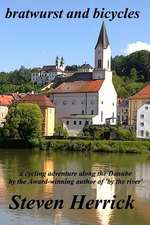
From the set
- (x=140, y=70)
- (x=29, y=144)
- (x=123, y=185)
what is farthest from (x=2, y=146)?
(x=140, y=70)

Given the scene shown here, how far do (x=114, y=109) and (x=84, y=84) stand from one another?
5633mm

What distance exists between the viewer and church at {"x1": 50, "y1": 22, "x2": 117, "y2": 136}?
81688mm

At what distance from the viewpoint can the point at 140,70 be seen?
5468 inches

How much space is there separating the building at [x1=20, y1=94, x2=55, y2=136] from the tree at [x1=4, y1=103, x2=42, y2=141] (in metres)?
10.4

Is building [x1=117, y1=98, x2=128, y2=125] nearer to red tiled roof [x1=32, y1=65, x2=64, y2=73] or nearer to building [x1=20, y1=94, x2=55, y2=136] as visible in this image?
building [x1=20, y1=94, x2=55, y2=136]

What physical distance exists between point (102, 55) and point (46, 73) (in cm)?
7709

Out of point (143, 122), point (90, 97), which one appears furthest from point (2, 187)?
point (90, 97)

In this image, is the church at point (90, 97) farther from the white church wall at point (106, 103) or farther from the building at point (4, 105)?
the building at point (4, 105)

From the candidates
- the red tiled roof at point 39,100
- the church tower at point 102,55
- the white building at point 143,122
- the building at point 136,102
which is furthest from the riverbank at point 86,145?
A: the church tower at point 102,55

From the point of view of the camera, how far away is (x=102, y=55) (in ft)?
288

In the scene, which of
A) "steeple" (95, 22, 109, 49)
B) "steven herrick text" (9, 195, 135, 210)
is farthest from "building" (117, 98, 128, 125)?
"steven herrick text" (9, 195, 135, 210)

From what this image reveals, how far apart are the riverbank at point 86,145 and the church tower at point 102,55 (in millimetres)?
21354

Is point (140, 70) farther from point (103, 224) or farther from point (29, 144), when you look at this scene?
point (103, 224)

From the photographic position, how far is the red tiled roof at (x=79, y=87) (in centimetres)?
8401
